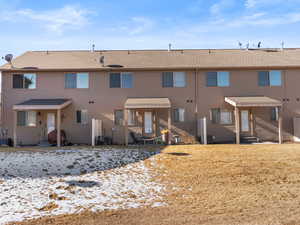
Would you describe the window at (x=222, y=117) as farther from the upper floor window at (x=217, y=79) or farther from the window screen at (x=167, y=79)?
the window screen at (x=167, y=79)

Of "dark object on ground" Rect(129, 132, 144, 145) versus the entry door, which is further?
the entry door

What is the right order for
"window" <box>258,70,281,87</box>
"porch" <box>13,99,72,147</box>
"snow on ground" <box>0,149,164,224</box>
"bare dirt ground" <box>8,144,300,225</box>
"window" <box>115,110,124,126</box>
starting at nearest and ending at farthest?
"bare dirt ground" <box>8,144,300,225</box> → "snow on ground" <box>0,149,164,224</box> → "porch" <box>13,99,72,147</box> → "window" <box>115,110,124,126</box> → "window" <box>258,70,281,87</box>

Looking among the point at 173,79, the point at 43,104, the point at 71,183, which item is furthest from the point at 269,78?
the point at 43,104

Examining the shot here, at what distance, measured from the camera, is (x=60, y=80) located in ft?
54.7

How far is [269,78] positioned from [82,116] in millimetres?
12936

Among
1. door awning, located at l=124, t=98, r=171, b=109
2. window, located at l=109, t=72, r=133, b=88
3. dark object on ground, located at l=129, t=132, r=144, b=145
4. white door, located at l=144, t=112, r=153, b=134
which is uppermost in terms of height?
window, located at l=109, t=72, r=133, b=88

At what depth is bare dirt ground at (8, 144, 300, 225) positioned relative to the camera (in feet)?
18.0

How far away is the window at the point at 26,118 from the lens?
16.3 m

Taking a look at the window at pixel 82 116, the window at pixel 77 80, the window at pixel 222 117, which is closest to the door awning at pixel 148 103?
the window at pixel 82 116

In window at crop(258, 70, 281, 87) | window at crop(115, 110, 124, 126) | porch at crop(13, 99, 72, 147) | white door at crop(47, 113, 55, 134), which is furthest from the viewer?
window at crop(258, 70, 281, 87)

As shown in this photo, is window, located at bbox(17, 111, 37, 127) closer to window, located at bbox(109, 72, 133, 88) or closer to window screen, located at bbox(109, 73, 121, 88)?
window screen, located at bbox(109, 73, 121, 88)

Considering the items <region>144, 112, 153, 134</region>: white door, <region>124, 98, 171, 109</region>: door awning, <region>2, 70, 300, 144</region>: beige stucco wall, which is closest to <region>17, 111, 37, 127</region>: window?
<region>2, 70, 300, 144</region>: beige stucco wall

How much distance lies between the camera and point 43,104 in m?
15.1

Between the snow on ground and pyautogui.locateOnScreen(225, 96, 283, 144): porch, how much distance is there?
640cm
